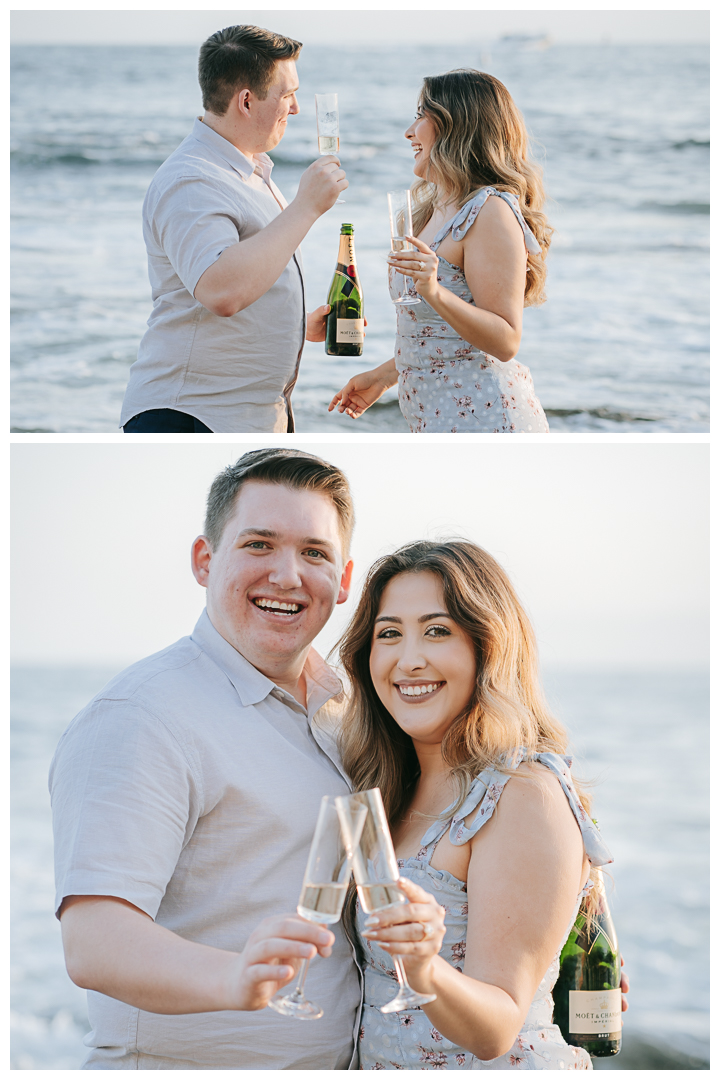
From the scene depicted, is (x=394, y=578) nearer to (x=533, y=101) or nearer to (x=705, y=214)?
(x=705, y=214)

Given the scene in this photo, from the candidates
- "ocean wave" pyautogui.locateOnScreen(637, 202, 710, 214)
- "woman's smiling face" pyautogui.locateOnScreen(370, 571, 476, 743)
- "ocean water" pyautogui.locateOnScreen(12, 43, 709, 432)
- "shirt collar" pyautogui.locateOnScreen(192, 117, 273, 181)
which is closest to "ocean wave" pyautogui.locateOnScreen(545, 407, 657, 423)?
"ocean water" pyautogui.locateOnScreen(12, 43, 709, 432)

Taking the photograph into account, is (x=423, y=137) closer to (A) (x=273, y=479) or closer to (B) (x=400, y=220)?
(B) (x=400, y=220)

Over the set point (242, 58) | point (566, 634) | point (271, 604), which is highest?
point (242, 58)

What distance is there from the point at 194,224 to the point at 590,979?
288 cm

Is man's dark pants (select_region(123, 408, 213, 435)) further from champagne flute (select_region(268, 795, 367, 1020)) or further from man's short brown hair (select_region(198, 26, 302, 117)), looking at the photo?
champagne flute (select_region(268, 795, 367, 1020))

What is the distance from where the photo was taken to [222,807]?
2.88 metres

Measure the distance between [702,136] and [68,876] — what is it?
24500 millimetres

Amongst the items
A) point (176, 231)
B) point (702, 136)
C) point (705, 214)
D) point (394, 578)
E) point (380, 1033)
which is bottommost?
point (380, 1033)

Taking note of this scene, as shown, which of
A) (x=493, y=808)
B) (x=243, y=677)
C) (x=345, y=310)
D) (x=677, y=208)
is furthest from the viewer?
(x=677, y=208)

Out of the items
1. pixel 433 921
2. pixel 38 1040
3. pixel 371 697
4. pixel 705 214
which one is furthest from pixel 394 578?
pixel 705 214

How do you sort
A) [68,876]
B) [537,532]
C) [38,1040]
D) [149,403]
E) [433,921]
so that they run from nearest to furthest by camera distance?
[433,921]
[68,876]
[149,403]
[38,1040]
[537,532]

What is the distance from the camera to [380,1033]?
113 inches

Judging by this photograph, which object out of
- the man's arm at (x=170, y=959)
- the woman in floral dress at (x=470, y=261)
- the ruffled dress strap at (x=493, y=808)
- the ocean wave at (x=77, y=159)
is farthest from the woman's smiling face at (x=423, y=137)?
the ocean wave at (x=77, y=159)

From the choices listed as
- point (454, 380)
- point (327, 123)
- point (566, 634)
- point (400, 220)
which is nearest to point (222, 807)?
point (454, 380)
